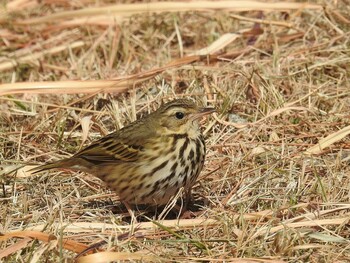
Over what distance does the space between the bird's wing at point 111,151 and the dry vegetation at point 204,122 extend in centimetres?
32

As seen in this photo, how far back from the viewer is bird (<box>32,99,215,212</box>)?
17.9ft

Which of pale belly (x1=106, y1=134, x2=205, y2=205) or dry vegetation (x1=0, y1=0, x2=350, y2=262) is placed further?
pale belly (x1=106, y1=134, x2=205, y2=205)

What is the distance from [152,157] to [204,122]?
4.30 ft

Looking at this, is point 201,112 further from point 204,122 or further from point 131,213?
point 204,122

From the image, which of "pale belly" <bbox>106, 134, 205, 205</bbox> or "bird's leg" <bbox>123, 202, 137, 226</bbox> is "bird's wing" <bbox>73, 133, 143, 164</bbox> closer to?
"pale belly" <bbox>106, 134, 205, 205</bbox>

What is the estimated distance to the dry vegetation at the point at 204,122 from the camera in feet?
16.6

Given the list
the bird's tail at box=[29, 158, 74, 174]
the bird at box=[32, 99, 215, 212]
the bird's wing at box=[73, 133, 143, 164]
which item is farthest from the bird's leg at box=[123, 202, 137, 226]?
the bird's tail at box=[29, 158, 74, 174]

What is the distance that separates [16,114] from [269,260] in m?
2.94

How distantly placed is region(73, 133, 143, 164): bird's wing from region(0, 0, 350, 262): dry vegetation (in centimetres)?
32

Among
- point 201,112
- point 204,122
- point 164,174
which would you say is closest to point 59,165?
point 164,174

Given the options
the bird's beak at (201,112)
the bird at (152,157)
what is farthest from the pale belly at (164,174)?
the bird's beak at (201,112)

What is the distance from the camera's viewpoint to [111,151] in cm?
576

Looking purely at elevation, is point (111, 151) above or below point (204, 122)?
above

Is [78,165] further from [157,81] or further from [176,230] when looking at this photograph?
[157,81]
